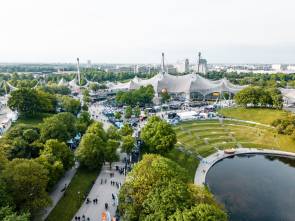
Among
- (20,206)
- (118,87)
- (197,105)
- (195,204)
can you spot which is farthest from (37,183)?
(118,87)

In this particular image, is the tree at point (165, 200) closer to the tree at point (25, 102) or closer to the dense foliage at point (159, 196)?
the dense foliage at point (159, 196)

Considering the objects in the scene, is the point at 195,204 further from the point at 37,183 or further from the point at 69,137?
the point at 69,137

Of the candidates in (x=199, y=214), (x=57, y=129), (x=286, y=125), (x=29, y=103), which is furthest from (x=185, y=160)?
(x=29, y=103)

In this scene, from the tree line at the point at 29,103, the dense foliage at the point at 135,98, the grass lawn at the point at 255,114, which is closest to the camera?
the tree line at the point at 29,103

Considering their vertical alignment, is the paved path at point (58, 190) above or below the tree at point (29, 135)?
below

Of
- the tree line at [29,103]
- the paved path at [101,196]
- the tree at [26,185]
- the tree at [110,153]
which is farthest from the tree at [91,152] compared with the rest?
the tree line at [29,103]
